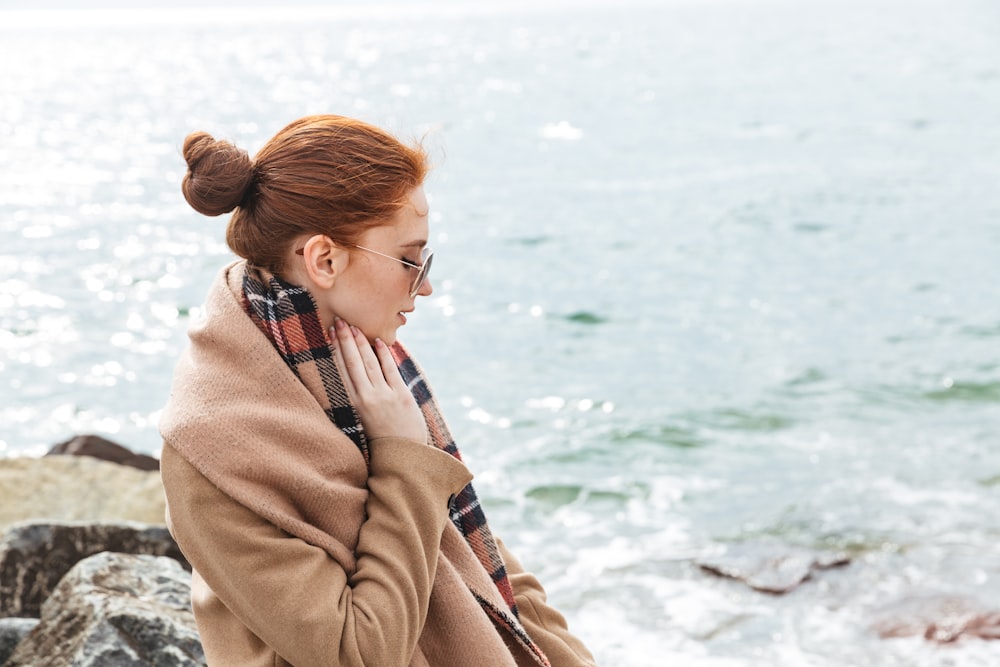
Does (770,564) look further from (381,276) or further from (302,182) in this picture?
(302,182)

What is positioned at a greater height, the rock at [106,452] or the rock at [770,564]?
the rock at [106,452]

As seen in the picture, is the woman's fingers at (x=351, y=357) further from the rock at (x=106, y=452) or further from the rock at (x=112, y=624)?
the rock at (x=106, y=452)

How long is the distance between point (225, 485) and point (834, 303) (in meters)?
10.1

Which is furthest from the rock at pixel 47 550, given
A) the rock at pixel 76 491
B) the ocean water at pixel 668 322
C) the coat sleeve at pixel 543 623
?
the coat sleeve at pixel 543 623

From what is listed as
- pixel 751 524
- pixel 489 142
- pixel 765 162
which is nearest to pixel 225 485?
pixel 751 524

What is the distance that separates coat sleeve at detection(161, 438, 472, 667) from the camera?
6.47 feet

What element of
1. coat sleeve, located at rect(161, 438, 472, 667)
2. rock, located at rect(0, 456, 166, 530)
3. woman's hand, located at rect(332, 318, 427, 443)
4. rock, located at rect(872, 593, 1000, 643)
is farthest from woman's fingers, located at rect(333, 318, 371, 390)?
rock, located at rect(872, 593, 1000, 643)

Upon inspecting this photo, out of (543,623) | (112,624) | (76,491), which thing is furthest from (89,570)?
(76,491)

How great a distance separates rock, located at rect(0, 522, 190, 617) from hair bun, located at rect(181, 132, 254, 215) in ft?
7.06

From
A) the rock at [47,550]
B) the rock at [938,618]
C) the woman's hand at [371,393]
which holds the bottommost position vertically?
the rock at [938,618]

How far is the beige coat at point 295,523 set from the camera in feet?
6.49

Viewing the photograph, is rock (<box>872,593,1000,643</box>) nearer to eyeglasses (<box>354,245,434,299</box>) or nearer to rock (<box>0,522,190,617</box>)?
rock (<box>0,522,190,617</box>)

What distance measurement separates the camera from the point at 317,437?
2074mm

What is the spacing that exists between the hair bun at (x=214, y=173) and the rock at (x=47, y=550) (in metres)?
2.15
